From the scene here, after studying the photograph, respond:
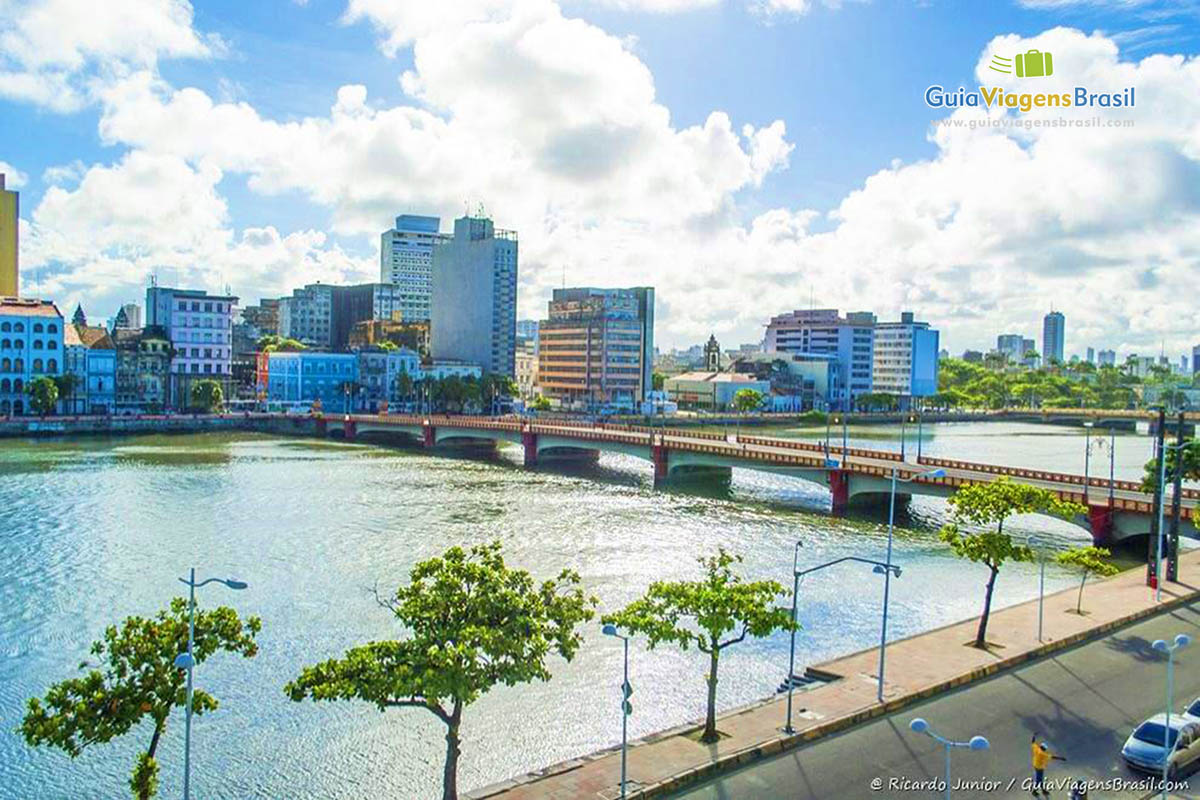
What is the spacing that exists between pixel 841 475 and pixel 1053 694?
51.5 metres

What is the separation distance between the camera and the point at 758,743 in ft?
96.3

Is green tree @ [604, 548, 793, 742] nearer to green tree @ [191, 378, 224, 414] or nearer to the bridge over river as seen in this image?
the bridge over river

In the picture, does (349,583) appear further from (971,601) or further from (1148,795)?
(1148,795)

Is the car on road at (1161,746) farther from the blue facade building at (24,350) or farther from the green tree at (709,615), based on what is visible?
the blue facade building at (24,350)

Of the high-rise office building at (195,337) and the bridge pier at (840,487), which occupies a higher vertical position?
the high-rise office building at (195,337)

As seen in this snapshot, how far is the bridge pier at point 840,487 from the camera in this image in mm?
85688

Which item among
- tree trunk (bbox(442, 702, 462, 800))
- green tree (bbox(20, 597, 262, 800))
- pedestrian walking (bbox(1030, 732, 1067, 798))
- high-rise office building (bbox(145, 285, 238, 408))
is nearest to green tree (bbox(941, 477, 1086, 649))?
pedestrian walking (bbox(1030, 732, 1067, 798))

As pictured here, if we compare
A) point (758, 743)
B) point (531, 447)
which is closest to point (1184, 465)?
point (758, 743)

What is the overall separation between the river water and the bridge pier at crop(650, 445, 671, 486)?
1.23 m

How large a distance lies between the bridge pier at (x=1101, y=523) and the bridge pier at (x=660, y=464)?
46524 millimetres

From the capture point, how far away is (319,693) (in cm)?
2433

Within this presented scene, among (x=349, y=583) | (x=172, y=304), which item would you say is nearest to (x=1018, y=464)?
(x=349, y=583)

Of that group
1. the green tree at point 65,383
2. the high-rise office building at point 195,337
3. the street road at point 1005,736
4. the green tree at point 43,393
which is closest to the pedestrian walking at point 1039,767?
the street road at point 1005,736

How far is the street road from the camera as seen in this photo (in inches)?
1064
